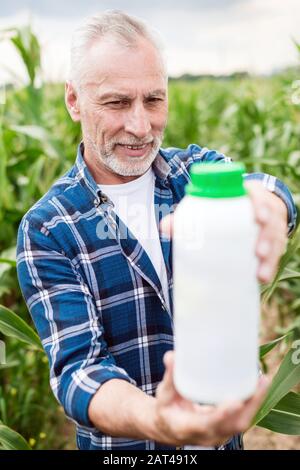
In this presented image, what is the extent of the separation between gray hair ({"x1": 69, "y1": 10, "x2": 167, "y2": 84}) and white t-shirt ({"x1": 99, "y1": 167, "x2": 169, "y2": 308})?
206 millimetres

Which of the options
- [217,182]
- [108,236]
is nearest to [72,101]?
[108,236]

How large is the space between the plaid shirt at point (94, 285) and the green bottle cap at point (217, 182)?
329 mm

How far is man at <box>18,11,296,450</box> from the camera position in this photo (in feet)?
3.09

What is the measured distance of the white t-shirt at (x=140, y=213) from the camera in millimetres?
1139

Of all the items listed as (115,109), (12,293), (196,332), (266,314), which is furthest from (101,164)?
(266,314)

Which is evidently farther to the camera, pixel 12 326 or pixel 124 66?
pixel 12 326

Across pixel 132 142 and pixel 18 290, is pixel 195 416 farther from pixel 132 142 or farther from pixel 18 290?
pixel 18 290

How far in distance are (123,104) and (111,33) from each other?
0.12 meters

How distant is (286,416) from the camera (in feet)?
4.21

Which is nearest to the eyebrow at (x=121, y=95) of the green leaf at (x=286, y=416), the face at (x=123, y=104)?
the face at (x=123, y=104)

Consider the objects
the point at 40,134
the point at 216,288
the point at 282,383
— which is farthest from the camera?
the point at 40,134

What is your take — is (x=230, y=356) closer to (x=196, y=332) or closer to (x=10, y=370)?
(x=196, y=332)

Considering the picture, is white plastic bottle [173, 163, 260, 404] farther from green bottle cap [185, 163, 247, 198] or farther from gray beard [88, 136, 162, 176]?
gray beard [88, 136, 162, 176]
